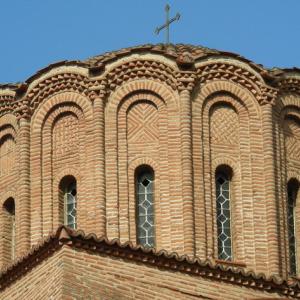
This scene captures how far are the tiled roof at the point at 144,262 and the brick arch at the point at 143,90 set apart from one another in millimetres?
3814

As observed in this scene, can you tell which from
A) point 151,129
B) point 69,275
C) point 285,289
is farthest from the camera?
point 151,129

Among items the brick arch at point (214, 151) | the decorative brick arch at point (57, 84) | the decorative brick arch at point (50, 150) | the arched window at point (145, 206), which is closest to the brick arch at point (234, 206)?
the brick arch at point (214, 151)

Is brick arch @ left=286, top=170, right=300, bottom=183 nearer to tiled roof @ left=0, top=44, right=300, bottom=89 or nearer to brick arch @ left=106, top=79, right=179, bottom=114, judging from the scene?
tiled roof @ left=0, top=44, right=300, bottom=89

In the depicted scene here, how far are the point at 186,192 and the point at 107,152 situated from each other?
1.70m

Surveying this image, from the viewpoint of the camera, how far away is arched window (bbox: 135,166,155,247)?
35.2m

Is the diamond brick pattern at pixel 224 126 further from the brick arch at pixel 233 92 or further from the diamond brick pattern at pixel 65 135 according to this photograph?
the diamond brick pattern at pixel 65 135

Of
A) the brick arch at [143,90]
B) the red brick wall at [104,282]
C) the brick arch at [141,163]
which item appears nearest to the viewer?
the red brick wall at [104,282]

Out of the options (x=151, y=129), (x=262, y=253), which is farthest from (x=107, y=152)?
(x=262, y=253)

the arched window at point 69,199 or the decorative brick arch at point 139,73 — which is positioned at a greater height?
the decorative brick arch at point 139,73

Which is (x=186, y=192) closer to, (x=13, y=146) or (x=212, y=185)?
(x=212, y=185)

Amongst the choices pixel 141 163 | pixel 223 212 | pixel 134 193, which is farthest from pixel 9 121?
pixel 223 212

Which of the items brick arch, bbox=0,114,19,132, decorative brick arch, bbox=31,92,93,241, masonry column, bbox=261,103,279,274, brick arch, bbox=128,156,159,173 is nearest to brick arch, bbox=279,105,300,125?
masonry column, bbox=261,103,279,274

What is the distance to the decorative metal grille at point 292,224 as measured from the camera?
1411 inches

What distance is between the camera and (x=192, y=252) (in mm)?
34656
